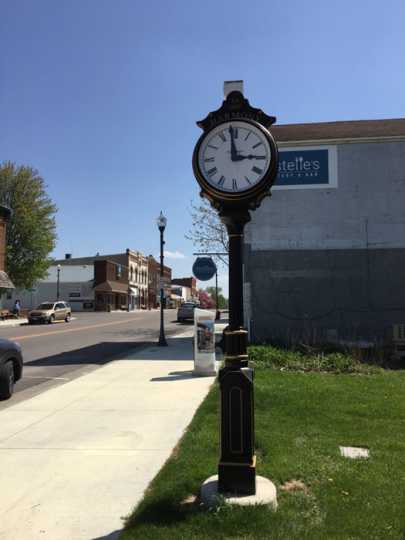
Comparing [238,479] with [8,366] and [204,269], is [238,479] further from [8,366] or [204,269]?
[204,269]

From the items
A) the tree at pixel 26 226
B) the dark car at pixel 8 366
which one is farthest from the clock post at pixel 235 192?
the tree at pixel 26 226

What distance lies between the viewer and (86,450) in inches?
237

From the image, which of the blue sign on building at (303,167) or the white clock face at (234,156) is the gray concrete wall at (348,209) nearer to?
the blue sign on building at (303,167)

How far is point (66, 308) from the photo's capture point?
42438 millimetres

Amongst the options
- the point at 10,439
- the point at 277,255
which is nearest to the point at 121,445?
the point at 10,439

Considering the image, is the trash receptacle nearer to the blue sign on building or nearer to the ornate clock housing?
the ornate clock housing

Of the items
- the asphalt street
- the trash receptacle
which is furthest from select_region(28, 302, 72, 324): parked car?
the trash receptacle

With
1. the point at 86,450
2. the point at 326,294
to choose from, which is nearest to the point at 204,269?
the point at 326,294

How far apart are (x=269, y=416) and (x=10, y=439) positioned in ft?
11.6

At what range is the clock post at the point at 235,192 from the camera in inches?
172

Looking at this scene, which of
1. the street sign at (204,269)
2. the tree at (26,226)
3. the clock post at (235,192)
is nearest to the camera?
the clock post at (235,192)

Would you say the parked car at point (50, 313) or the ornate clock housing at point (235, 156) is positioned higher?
the ornate clock housing at point (235, 156)

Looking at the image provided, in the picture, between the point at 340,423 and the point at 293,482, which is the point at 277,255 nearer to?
the point at 340,423

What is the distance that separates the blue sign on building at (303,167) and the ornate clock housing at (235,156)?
13.7 metres
